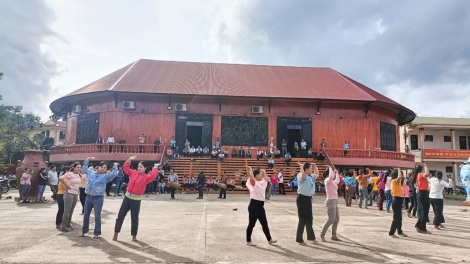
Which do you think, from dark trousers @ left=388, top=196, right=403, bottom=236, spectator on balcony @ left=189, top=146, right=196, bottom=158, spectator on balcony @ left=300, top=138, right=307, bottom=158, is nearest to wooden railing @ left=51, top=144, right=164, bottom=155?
spectator on balcony @ left=189, top=146, right=196, bottom=158

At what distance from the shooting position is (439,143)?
36.7 metres

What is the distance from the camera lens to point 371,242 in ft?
21.1

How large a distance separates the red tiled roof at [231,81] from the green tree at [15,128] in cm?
1550

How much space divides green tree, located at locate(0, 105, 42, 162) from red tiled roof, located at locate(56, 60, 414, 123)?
15.5 metres

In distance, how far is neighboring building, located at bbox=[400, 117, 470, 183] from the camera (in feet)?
112

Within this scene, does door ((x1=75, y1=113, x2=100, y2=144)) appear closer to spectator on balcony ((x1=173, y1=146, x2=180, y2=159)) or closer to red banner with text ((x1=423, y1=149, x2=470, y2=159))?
spectator on balcony ((x1=173, y1=146, x2=180, y2=159))

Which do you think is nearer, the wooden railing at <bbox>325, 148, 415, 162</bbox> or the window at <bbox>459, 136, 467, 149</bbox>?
the wooden railing at <bbox>325, 148, 415, 162</bbox>

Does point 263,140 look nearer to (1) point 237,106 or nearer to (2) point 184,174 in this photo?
(1) point 237,106

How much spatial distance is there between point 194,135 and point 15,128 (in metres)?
32.3

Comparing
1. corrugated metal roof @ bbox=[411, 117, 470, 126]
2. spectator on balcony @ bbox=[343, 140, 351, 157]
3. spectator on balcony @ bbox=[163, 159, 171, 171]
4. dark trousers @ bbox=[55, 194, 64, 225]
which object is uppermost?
corrugated metal roof @ bbox=[411, 117, 470, 126]

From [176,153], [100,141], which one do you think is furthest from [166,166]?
[100,141]

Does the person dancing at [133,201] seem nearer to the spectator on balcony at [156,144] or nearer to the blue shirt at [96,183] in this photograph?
the blue shirt at [96,183]

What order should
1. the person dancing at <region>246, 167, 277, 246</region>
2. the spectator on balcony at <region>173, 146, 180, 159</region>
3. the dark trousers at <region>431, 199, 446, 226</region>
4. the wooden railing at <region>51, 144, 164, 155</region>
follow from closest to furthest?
the person dancing at <region>246, 167, 277, 246</region> → the dark trousers at <region>431, 199, 446, 226</region> → the spectator on balcony at <region>173, 146, 180, 159</region> → the wooden railing at <region>51, 144, 164, 155</region>

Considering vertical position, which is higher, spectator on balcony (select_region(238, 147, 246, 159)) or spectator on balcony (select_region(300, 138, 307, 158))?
spectator on balcony (select_region(300, 138, 307, 158))
